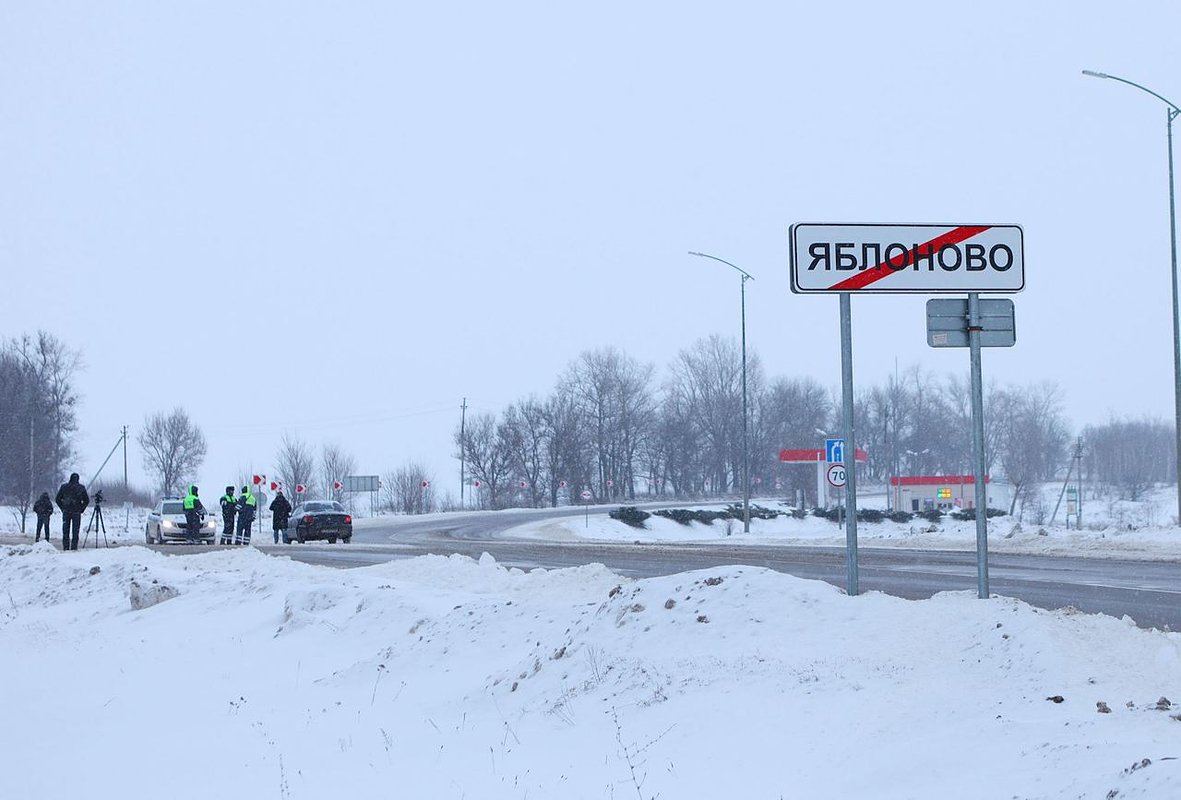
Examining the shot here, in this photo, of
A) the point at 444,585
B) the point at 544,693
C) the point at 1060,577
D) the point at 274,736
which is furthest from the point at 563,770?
the point at 1060,577

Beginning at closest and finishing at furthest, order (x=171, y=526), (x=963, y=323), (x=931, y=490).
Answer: (x=963, y=323) < (x=171, y=526) < (x=931, y=490)

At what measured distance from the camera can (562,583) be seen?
44.7 feet

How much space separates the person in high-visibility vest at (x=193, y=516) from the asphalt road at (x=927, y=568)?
7406mm

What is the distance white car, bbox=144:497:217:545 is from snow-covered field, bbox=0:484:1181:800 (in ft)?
96.0

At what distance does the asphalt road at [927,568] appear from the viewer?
1480cm


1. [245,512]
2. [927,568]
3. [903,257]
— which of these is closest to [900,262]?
[903,257]

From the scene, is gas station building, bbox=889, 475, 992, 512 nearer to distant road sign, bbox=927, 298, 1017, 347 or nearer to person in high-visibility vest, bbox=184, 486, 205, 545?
person in high-visibility vest, bbox=184, 486, 205, 545

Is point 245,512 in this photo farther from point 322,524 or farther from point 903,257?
point 903,257

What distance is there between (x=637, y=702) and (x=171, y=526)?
→ 37727mm

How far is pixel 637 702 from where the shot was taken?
7938 millimetres

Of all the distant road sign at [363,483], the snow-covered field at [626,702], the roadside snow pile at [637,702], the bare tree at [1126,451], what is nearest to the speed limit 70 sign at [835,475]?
the snow-covered field at [626,702]

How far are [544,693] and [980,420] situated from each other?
3.82 meters

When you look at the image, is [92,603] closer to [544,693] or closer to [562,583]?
[562,583]

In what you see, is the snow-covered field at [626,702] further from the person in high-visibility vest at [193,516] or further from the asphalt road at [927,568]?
the person in high-visibility vest at [193,516]
